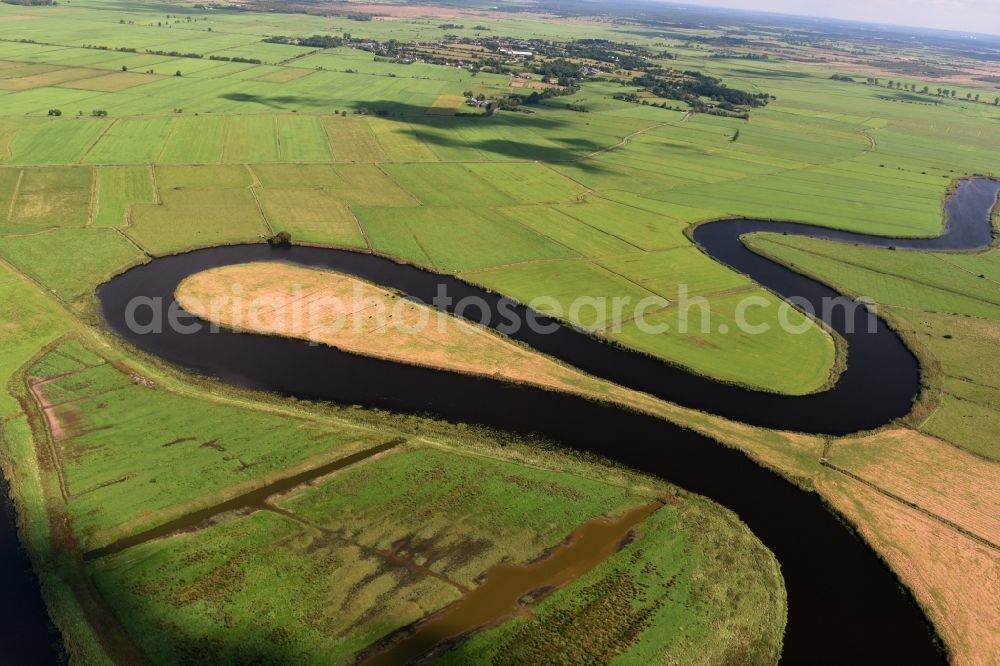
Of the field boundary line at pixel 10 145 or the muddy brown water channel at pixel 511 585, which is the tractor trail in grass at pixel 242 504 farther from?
the field boundary line at pixel 10 145

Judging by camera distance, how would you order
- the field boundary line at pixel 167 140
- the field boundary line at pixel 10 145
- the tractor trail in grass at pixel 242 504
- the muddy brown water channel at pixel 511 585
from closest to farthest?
1. the muddy brown water channel at pixel 511 585
2. the tractor trail in grass at pixel 242 504
3. the field boundary line at pixel 10 145
4. the field boundary line at pixel 167 140

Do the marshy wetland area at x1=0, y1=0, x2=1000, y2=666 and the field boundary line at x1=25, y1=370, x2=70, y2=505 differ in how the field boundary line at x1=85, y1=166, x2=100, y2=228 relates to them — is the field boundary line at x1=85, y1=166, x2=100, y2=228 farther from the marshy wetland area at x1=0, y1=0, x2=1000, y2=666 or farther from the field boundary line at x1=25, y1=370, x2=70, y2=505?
the field boundary line at x1=25, y1=370, x2=70, y2=505

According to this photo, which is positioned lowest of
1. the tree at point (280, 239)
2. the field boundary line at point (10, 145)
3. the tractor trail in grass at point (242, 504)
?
the tractor trail in grass at point (242, 504)

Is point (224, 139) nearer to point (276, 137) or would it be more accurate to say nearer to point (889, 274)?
point (276, 137)

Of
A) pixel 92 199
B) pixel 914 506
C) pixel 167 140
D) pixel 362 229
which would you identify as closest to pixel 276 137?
pixel 167 140

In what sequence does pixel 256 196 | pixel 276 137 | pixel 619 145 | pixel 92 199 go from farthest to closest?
pixel 619 145 < pixel 276 137 < pixel 256 196 < pixel 92 199

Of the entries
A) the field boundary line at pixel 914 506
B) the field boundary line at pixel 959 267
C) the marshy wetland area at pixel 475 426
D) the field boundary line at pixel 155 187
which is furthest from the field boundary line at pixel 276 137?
the field boundary line at pixel 959 267
